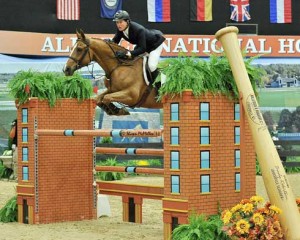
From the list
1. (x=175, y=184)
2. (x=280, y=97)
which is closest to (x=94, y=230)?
(x=175, y=184)

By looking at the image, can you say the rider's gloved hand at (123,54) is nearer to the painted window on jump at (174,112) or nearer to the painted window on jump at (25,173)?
the painted window on jump at (174,112)

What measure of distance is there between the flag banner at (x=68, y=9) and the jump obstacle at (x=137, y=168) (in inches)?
510

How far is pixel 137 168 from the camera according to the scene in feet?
34.8

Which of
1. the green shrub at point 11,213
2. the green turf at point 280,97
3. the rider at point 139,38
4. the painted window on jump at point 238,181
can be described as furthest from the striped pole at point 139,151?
the green turf at point 280,97

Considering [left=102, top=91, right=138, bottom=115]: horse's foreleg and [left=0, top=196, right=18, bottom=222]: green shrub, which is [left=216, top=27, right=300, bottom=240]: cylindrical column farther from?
[left=0, top=196, right=18, bottom=222]: green shrub

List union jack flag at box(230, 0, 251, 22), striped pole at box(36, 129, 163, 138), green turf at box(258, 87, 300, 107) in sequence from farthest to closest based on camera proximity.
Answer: union jack flag at box(230, 0, 251, 22) < green turf at box(258, 87, 300, 107) < striped pole at box(36, 129, 163, 138)

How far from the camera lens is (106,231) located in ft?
34.6

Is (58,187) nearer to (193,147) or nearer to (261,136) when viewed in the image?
(193,147)

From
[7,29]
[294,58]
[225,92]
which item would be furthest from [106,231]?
[294,58]

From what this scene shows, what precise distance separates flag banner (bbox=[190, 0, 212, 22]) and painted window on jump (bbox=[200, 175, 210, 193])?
1744cm

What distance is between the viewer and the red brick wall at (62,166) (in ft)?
37.5

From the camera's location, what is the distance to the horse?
10180 millimetres

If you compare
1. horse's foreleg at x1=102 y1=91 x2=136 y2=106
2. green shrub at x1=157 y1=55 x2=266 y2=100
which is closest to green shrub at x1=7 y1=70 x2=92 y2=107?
horse's foreleg at x1=102 y1=91 x2=136 y2=106

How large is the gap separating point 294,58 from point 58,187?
53.0ft
